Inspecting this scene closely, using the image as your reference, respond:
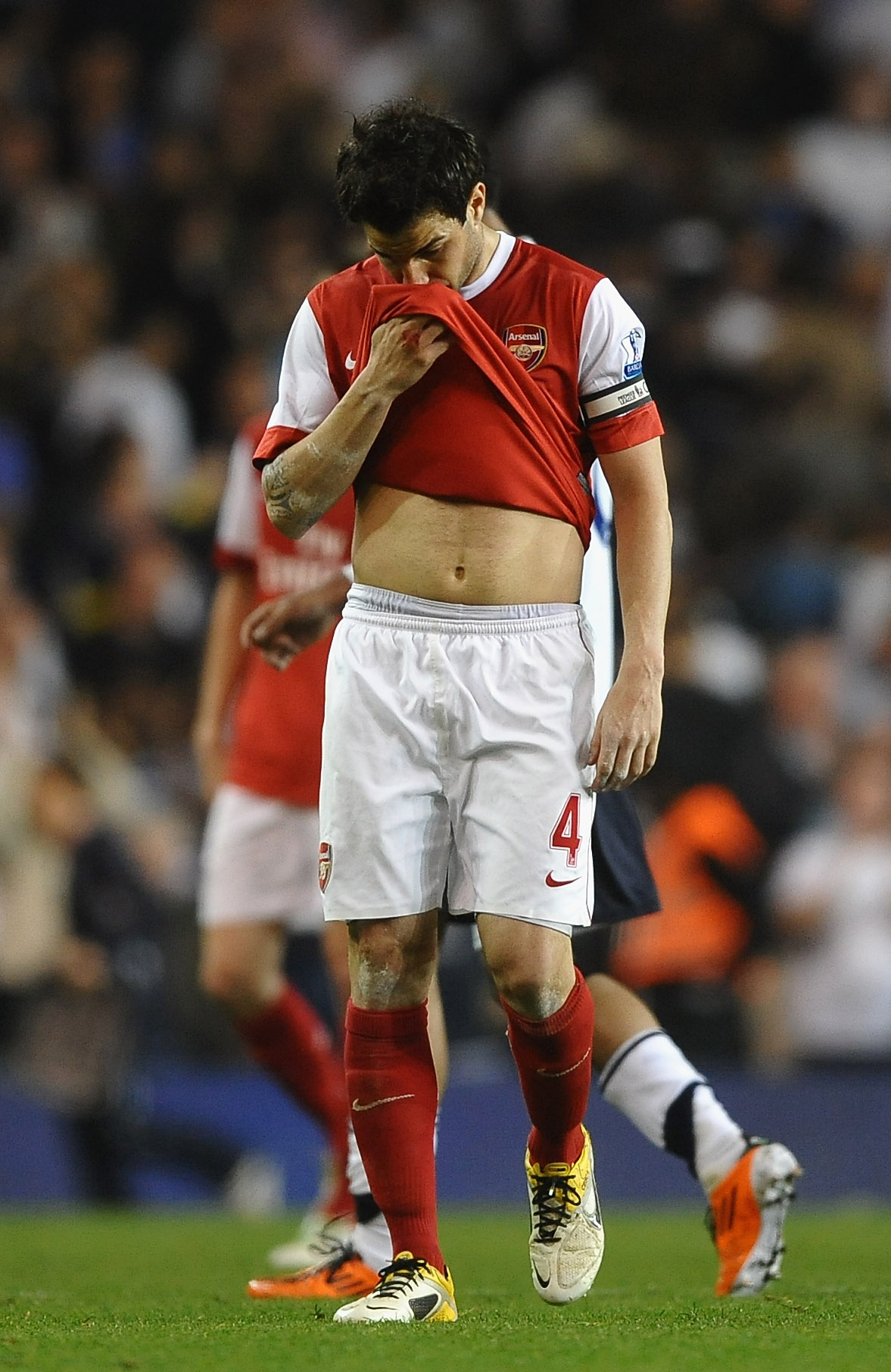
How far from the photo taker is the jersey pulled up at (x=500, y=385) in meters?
3.84

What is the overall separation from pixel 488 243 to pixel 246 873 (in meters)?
2.23

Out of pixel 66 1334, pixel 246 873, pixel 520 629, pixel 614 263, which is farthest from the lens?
pixel 614 263

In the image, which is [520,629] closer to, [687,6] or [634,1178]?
[634,1178]

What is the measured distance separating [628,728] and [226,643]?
7.29ft

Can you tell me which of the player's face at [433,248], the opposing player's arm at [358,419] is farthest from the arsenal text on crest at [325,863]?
the player's face at [433,248]

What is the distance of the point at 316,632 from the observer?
476 centimetres

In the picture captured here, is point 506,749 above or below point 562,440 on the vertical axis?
below

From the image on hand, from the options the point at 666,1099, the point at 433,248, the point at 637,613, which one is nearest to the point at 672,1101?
the point at 666,1099

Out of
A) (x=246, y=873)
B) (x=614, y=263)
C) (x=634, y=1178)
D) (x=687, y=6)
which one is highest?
(x=687, y=6)

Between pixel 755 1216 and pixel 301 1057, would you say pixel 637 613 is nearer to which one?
pixel 755 1216

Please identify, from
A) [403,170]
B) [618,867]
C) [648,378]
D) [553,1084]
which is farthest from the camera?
[648,378]

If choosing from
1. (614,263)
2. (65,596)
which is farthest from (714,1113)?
(614,263)

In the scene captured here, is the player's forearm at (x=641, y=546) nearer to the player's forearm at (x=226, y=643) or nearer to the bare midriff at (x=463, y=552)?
the bare midriff at (x=463, y=552)

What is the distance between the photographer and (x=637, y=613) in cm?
388
